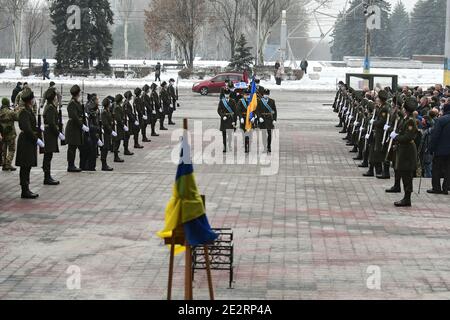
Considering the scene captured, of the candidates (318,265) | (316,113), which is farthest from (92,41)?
(318,265)

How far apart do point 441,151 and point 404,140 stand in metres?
1.67

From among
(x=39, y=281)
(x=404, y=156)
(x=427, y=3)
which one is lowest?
(x=39, y=281)

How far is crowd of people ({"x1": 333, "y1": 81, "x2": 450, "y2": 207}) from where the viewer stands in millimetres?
15062

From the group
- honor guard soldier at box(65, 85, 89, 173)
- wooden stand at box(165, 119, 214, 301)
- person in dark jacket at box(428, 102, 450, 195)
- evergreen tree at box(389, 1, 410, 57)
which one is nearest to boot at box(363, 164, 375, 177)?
person in dark jacket at box(428, 102, 450, 195)

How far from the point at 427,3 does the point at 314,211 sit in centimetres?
8727

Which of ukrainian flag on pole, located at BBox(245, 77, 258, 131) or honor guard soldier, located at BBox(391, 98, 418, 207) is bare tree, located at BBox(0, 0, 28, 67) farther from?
honor guard soldier, located at BBox(391, 98, 418, 207)

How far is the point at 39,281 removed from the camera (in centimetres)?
1035

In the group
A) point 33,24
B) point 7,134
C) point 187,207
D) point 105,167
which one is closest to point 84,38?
point 33,24

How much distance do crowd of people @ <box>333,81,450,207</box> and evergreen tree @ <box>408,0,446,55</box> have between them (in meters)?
77.6

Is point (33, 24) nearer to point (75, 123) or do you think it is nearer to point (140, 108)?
point (140, 108)

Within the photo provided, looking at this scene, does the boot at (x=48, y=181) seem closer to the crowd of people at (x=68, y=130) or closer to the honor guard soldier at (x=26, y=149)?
the crowd of people at (x=68, y=130)

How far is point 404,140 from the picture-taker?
15.0 metres

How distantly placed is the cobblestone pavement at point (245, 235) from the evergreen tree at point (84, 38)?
153ft

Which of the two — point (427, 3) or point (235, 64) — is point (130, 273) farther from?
point (427, 3)
